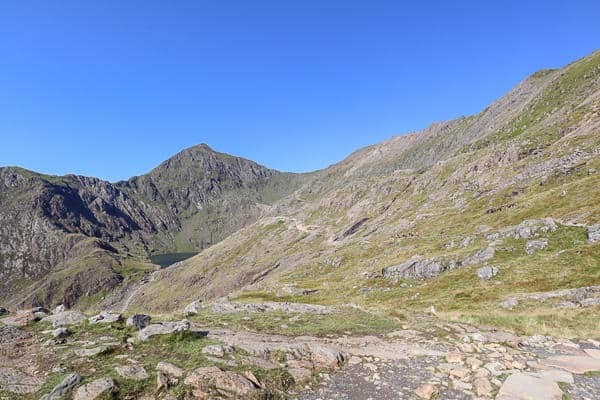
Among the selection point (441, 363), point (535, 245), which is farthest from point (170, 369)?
point (535, 245)

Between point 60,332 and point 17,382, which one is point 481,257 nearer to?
point 60,332

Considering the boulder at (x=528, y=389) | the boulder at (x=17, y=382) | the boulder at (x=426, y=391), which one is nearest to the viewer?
the boulder at (x=528, y=389)

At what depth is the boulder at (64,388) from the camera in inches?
488

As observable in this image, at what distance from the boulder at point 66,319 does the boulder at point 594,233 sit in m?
56.7

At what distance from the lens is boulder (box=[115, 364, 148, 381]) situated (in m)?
13.9

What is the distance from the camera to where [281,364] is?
15.7m

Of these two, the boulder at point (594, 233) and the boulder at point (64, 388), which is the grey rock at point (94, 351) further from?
the boulder at point (594, 233)

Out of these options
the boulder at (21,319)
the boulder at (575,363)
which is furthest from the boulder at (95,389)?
the boulder at (575,363)

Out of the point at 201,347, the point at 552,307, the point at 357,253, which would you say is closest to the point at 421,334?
the point at 201,347

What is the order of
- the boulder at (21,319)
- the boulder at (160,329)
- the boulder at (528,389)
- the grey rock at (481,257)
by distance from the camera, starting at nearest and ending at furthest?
the boulder at (528,389), the boulder at (160,329), the boulder at (21,319), the grey rock at (481,257)

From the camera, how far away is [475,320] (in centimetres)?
2544

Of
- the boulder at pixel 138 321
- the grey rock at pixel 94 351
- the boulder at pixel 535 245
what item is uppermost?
the boulder at pixel 138 321

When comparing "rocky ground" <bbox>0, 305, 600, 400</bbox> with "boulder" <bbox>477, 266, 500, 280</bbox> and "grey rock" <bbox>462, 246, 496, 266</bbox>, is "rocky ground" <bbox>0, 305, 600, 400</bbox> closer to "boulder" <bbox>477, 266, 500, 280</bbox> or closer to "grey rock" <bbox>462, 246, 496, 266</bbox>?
"boulder" <bbox>477, 266, 500, 280</bbox>

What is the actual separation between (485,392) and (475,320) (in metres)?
15.3
